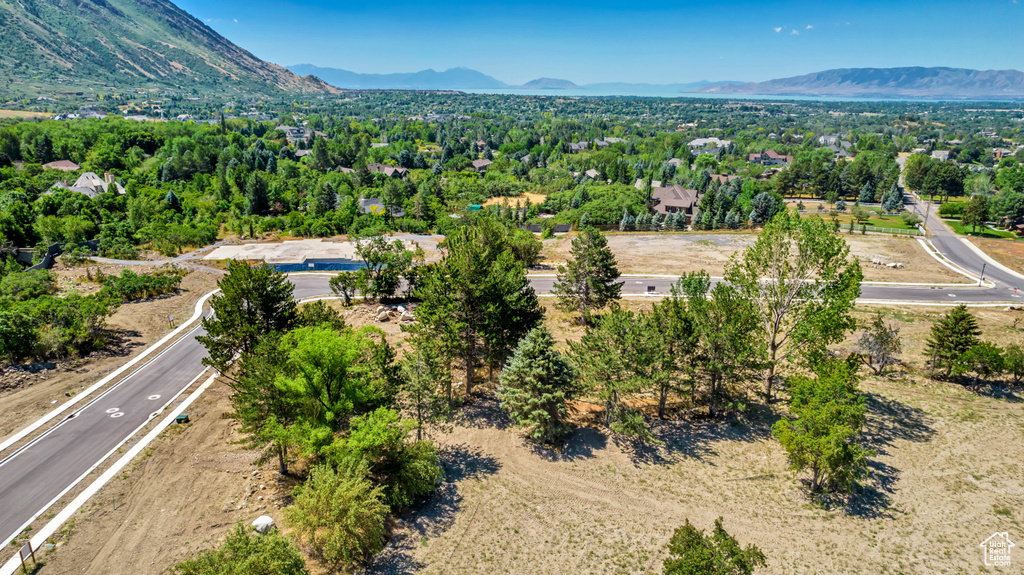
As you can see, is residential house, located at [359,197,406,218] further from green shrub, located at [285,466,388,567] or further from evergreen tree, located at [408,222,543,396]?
green shrub, located at [285,466,388,567]

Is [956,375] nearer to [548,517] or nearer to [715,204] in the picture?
[548,517]

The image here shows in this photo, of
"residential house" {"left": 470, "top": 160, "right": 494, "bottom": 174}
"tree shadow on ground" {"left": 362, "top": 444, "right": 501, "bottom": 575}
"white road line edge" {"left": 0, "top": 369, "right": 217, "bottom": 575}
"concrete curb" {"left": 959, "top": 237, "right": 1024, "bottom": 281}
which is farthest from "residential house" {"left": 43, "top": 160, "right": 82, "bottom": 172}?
"concrete curb" {"left": 959, "top": 237, "right": 1024, "bottom": 281}

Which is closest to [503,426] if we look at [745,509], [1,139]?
[745,509]

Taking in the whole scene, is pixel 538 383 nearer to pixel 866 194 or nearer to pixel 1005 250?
pixel 1005 250

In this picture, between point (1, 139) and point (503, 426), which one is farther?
point (1, 139)

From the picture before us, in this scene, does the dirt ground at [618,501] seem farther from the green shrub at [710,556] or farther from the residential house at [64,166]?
the residential house at [64,166]

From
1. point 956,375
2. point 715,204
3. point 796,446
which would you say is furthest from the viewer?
point 715,204

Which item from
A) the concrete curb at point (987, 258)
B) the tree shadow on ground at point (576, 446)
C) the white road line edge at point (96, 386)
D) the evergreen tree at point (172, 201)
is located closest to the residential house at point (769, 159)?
the concrete curb at point (987, 258)
